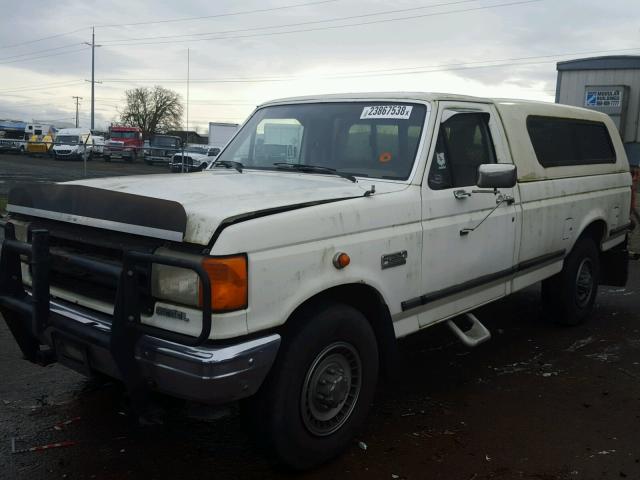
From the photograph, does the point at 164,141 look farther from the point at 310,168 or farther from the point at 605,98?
the point at 310,168

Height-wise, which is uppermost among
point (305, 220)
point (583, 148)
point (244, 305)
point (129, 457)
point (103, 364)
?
point (583, 148)

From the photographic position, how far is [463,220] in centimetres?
423

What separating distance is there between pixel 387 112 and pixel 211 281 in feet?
6.81

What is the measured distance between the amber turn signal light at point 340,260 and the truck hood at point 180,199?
0.99 feet

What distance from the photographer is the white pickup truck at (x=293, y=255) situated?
2846 millimetres

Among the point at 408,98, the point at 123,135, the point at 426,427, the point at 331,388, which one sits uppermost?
the point at 123,135

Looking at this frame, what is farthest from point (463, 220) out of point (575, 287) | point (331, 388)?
point (575, 287)

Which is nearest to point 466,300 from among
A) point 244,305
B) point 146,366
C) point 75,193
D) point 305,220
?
point 305,220

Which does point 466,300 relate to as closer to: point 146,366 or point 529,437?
point 529,437

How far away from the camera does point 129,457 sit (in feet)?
11.5

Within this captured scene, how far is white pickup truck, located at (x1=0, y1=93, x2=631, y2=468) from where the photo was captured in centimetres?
285

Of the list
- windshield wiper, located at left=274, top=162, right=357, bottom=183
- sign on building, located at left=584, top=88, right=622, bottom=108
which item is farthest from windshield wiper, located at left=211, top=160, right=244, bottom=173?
sign on building, located at left=584, top=88, right=622, bottom=108

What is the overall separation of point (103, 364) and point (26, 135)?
5438cm

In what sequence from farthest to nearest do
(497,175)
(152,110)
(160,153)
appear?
(152,110) → (160,153) → (497,175)
